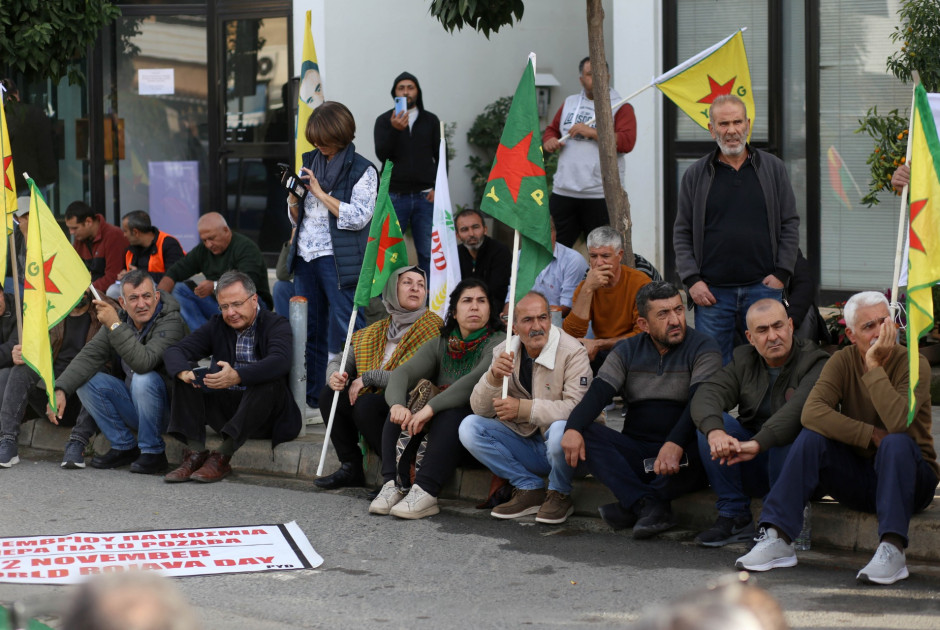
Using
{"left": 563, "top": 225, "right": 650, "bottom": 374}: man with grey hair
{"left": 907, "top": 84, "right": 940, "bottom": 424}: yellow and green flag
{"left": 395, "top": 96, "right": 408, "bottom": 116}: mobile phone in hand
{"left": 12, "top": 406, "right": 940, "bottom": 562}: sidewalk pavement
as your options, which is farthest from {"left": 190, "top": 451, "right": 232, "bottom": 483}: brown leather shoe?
{"left": 907, "top": 84, "right": 940, "bottom": 424}: yellow and green flag

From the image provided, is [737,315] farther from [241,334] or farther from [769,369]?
[241,334]

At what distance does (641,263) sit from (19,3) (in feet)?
19.5

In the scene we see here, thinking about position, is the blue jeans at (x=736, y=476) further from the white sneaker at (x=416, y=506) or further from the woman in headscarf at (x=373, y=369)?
the woman in headscarf at (x=373, y=369)

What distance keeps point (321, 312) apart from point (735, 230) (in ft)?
10.3

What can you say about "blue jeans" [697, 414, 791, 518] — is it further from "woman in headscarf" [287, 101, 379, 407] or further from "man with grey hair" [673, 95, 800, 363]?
"woman in headscarf" [287, 101, 379, 407]

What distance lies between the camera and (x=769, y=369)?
266 inches

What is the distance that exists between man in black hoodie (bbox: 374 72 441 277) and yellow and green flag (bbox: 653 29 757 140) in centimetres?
270

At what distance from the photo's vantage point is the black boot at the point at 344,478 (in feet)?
26.8

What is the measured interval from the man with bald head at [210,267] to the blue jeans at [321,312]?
958 millimetres

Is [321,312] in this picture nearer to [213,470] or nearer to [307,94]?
[213,470]

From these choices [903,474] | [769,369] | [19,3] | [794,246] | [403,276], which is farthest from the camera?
[19,3]

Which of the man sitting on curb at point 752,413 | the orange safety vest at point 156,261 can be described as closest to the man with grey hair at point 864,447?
the man sitting on curb at point 752,413

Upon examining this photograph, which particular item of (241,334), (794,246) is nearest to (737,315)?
(794,246)

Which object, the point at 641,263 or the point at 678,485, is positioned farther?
the point at 641,263
